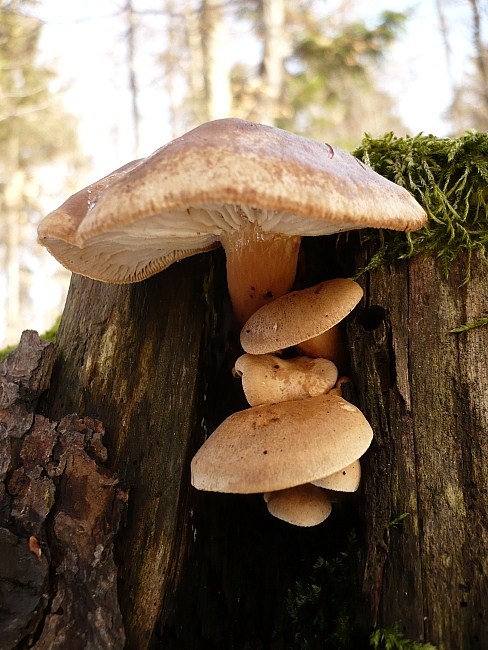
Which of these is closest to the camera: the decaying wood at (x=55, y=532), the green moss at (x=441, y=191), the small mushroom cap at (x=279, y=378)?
the decaying wood at (x=55, y=532)

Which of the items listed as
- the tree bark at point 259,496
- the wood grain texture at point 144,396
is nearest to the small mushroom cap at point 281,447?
the tree bark at point 259,496

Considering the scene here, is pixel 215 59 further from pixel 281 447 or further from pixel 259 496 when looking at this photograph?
pixel 281 447

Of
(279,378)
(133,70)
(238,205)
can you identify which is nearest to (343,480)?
(279,378)

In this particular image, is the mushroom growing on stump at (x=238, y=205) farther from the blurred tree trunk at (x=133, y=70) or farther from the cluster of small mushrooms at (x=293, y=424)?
the blurred tree trunk at (x=133, y=70)

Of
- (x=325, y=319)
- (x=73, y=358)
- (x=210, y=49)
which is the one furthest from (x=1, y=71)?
(x=325, y=319)

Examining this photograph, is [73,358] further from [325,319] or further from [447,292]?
[447,292]

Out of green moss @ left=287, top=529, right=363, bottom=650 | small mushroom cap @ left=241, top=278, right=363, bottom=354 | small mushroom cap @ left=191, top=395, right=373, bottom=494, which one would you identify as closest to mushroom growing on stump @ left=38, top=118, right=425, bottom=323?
small mushroom cap @ left=241, top=278, right=363, bottom=354
